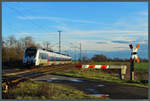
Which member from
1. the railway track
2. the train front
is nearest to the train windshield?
the train front

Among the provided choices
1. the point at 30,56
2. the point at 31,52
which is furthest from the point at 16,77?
the point at 31,52

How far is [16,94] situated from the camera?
27.2 ft

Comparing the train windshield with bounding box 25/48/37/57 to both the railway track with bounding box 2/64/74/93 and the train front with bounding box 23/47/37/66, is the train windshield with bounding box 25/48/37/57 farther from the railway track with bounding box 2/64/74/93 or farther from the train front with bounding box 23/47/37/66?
the railway track with bounding box 2/64/74/93

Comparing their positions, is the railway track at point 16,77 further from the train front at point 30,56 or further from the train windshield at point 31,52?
the train windshield at point 31,52

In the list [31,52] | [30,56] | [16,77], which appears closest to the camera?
[16,77]

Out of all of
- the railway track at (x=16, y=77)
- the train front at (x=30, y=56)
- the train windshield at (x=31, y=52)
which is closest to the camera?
the railway track at (x=16, y=77)

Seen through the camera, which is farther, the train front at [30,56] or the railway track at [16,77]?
the train front at [30,56]

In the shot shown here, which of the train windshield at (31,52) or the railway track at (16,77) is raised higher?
the train windshield at (31,52)

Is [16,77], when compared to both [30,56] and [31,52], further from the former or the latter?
[31,52]

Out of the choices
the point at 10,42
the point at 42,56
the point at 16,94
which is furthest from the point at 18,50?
the point at 16,94

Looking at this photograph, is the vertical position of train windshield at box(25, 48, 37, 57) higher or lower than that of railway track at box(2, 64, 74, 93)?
higher

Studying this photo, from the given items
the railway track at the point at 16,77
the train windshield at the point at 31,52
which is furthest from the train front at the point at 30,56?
the railway track at the point at 16,77

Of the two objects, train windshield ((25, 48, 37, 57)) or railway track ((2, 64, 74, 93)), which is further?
train windshield ((25, 48, 37, 57))

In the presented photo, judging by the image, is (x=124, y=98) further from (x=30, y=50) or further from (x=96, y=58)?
(x=96, y=58)
